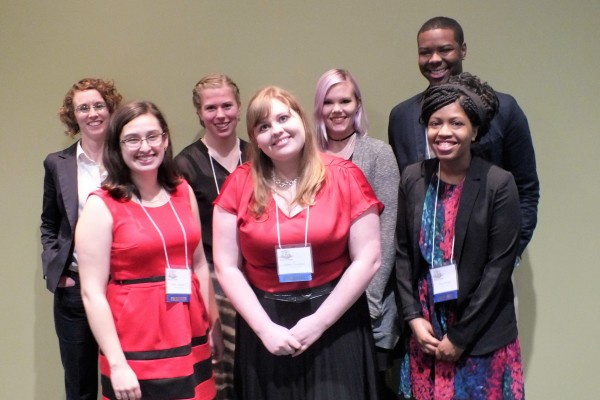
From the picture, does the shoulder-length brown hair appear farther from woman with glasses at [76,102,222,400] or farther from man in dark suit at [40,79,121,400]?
man in dark suit at [40,79,121,400]

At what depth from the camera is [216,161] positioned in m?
2.69

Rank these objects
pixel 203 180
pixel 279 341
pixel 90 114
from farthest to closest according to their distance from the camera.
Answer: pixel 90 114 → pixel 203 180 → pixel 279 341

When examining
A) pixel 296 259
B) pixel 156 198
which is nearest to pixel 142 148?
pixel 156 198

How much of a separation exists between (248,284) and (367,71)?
1377 mm

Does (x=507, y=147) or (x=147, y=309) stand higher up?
(x=507, y=147)

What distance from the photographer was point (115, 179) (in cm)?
212

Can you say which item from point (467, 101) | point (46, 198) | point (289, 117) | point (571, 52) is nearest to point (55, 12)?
point (46, 198)

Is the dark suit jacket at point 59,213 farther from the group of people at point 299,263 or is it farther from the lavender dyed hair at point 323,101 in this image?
the lavender dyed hair at point 323,101

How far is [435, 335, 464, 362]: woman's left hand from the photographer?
6.71 ft

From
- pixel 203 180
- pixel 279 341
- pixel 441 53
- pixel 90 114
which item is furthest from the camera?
pixel 90 114

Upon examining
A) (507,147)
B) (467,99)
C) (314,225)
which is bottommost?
(314,225)

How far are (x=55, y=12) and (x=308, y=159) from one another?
1.79 metres

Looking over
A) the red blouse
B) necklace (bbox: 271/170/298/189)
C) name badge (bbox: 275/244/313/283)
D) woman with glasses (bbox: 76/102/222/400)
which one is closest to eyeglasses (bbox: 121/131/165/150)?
woman with glasses (bbox: 76/102/222/400)

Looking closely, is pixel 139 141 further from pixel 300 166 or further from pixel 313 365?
pixel 313 365
